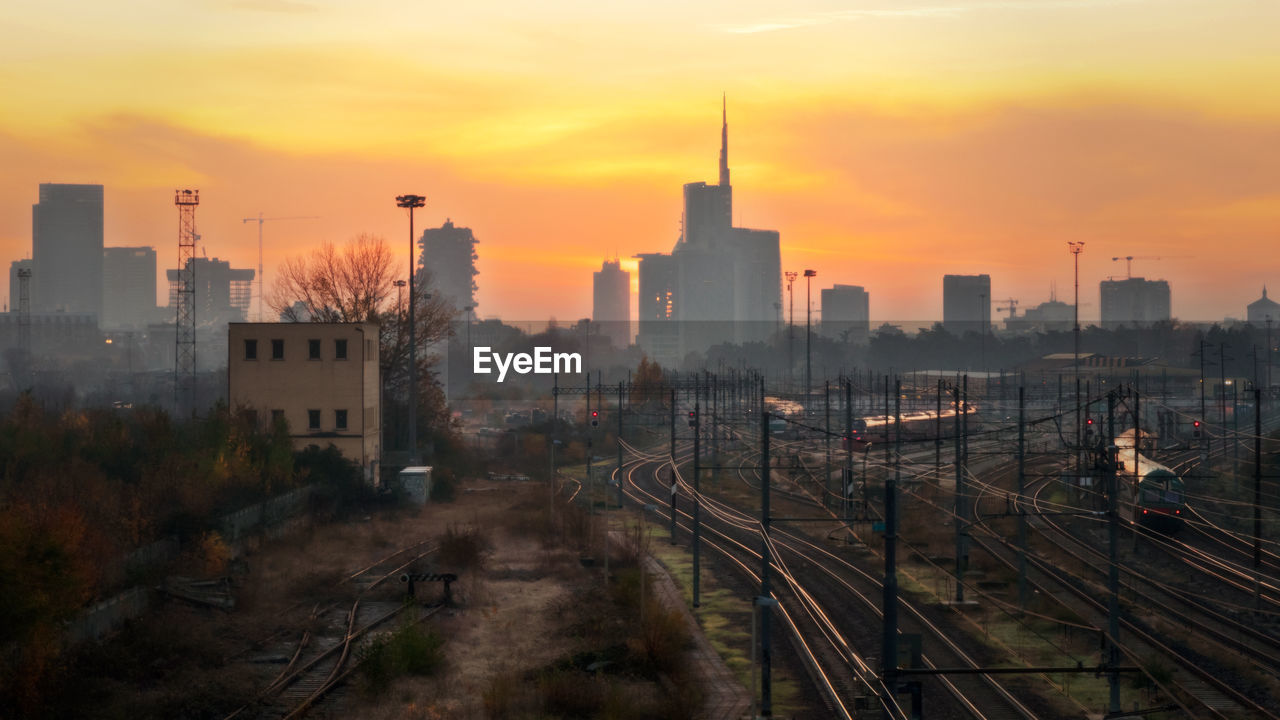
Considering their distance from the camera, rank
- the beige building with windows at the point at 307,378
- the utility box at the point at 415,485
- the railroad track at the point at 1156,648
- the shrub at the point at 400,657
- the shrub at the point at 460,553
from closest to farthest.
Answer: the railroad track at the point at 1156,648 < the shrub at the point at 400,657 < the shrub at the point at 460,553 < the beige building with windows at the point at 307,378 < the utility box at the point at 415,485

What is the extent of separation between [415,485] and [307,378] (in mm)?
6753

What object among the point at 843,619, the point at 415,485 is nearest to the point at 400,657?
the point at 843,619

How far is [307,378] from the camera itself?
151 feet

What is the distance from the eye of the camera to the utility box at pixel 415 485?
4631 cm

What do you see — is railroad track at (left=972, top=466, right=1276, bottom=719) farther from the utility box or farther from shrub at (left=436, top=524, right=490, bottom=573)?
the utility box

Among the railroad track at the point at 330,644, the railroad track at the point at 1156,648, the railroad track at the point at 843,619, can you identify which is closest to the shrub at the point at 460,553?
the railroad track at the point at 330,644

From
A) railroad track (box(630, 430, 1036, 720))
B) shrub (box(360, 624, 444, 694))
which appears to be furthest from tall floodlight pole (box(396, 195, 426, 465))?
shrub (box(360, 624, 444, 694))

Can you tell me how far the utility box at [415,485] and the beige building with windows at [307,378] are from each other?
6.54 feet

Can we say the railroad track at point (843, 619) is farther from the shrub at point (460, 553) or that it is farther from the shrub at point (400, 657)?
the shrub at point (460, 553)

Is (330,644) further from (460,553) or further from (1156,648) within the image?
(1156,648)

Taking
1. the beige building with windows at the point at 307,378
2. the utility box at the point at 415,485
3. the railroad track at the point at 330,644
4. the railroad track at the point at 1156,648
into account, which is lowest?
the railroad track at the point at 330,644

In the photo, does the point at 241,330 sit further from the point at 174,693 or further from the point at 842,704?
the point at 842,704

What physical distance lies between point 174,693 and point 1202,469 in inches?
1919

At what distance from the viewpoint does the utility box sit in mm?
46312
